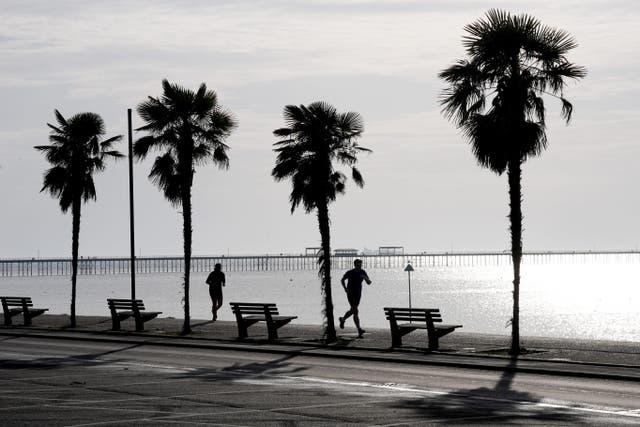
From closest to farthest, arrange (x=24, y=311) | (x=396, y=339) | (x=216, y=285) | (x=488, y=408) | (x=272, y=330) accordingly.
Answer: (x=488, y=408) → (x=396, y=339) → (x=272, y=330) → (x=216, y=285) → (x=24, y=311)

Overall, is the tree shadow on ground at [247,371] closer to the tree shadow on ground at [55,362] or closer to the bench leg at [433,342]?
the tree shadow on ground at [55,362]

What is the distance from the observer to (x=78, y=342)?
120ft

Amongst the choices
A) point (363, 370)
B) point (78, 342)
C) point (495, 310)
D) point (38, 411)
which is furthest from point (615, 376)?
point (495, 310)

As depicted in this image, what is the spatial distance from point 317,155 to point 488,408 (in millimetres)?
18457

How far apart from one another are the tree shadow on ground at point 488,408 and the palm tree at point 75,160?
87.3 ft

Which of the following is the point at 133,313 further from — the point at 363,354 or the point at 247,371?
the point at 247,371

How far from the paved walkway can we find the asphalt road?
127 cm

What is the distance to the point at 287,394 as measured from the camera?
827 inches

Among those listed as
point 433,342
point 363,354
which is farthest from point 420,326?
point 363,354

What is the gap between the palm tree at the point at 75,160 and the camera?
4538 centimetres

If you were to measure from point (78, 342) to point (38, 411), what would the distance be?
1817cm

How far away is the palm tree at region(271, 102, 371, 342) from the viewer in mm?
36344

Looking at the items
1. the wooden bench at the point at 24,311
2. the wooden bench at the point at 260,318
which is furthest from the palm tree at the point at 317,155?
the wooden bench at the point at 24,311

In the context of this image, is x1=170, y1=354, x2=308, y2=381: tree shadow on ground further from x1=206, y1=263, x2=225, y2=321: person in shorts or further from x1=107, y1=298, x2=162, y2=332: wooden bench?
x1=206, y1=263, x2=225, y2=321: person in shorts
